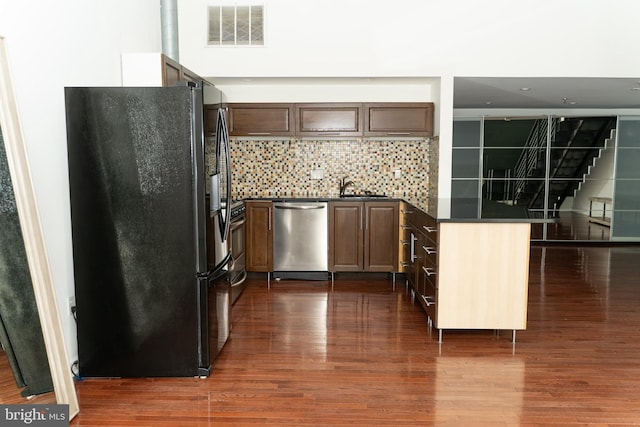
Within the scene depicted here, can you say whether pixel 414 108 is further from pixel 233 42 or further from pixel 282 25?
pixel 233 42

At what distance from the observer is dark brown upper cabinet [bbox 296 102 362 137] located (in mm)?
5863

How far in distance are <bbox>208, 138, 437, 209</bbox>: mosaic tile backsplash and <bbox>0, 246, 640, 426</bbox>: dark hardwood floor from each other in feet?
5.34

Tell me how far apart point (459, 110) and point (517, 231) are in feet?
17.9

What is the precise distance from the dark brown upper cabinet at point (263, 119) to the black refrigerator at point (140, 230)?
291 cm

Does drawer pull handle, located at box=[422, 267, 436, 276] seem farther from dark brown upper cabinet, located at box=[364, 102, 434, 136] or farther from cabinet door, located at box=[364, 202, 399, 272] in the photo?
dark brown upper cabinet, located at box=[364, 102, 434, 136]

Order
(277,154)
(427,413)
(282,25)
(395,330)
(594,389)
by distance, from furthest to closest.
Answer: (277,154), (282,25), (395,330), (594,389), (427,413)

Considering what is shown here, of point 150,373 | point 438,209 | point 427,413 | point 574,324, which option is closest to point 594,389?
point 427,413

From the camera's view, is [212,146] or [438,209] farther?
[438,209]

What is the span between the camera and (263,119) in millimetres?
5906

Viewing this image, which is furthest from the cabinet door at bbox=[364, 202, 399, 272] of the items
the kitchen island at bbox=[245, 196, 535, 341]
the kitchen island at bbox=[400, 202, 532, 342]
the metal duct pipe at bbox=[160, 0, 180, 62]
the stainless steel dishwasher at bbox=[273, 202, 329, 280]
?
the metal duct pipe at bbox=[160, 0, 180, 62]

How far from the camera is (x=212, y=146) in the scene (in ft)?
10.6

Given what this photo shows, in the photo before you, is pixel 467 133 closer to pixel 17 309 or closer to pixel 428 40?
pixel 428 40

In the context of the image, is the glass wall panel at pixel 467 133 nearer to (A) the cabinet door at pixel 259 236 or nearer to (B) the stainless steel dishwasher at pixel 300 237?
(B) the stainless steel dishwasher at pixel 300 237

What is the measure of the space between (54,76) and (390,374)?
2.53 metres
